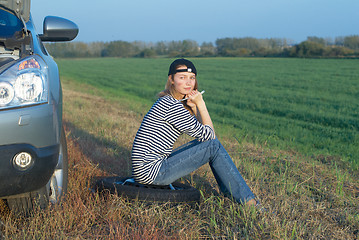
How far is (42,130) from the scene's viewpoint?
2.64 metres

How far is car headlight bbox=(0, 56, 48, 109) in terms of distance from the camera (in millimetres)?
2570

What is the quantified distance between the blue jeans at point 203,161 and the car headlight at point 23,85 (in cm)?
127

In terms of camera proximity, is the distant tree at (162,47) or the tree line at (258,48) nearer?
the distant tree at (162,47)

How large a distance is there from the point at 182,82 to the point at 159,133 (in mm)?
523

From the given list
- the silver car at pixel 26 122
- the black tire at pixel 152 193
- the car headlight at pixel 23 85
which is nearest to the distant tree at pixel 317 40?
the black tire at pixel 152 193

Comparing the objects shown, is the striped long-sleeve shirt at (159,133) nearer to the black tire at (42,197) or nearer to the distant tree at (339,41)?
the black tire at (42,197)

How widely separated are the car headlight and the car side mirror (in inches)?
44.1

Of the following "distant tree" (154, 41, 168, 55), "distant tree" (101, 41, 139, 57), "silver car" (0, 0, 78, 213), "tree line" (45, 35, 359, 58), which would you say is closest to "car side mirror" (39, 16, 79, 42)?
"silver car" (0, 0, 78, 213)

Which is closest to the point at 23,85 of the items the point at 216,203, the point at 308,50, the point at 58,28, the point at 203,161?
the point at 58,28

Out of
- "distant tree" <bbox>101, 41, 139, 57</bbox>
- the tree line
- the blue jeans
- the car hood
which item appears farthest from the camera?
"distant tree" <bbox>101, 41, 139, 57</bbox>

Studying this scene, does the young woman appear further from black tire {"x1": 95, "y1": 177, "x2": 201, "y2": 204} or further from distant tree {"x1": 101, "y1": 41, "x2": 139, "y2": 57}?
distant tree {"x1": 101, "y1": 41, "x2": 139, "y2": 57}

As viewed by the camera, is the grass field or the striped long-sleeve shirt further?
the striped long-sleeve shirt

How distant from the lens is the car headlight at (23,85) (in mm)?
2570

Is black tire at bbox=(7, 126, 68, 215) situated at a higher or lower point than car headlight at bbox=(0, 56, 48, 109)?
lower
